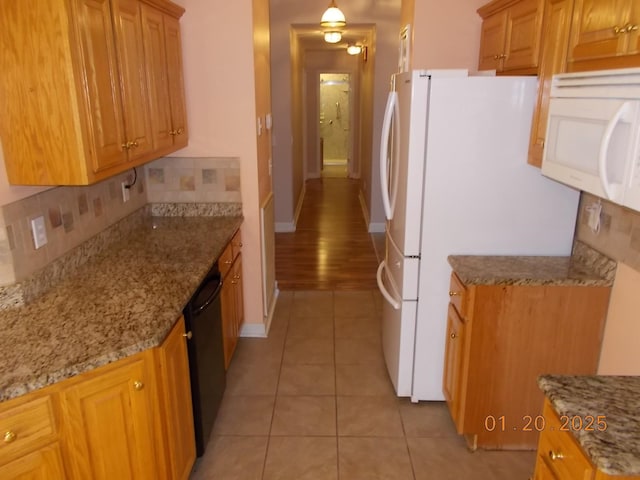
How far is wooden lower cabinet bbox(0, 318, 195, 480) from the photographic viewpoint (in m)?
1.45

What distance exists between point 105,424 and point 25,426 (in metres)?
0.27

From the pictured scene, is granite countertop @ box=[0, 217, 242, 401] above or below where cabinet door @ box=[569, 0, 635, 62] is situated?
below

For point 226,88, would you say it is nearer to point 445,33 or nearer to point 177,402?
point 445,33

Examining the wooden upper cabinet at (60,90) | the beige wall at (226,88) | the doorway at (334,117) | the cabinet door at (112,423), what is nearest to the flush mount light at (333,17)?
the beige wall at (226,88)

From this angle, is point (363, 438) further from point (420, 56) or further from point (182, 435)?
point (420, 56)

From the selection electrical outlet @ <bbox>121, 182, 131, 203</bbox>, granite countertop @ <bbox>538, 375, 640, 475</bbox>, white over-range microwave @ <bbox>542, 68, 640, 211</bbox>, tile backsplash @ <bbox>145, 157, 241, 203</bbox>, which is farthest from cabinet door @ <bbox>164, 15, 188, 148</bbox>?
granite countertop @ <bbox>538, 375, 640, 475</bbox>

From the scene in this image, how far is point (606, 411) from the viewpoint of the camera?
1.32 meters

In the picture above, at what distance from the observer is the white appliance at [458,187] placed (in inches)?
94.0

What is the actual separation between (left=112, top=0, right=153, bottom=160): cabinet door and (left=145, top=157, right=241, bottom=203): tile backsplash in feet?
2.62

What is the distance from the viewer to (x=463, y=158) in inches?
96.7

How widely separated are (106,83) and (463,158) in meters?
1.65

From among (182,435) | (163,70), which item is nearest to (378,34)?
Result: (163,70)

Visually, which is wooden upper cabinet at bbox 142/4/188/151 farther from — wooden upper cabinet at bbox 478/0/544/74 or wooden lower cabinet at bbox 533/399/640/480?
wooden lower cabinet at bbox 533/399/640/480

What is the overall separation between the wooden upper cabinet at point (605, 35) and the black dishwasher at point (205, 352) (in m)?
1.84
